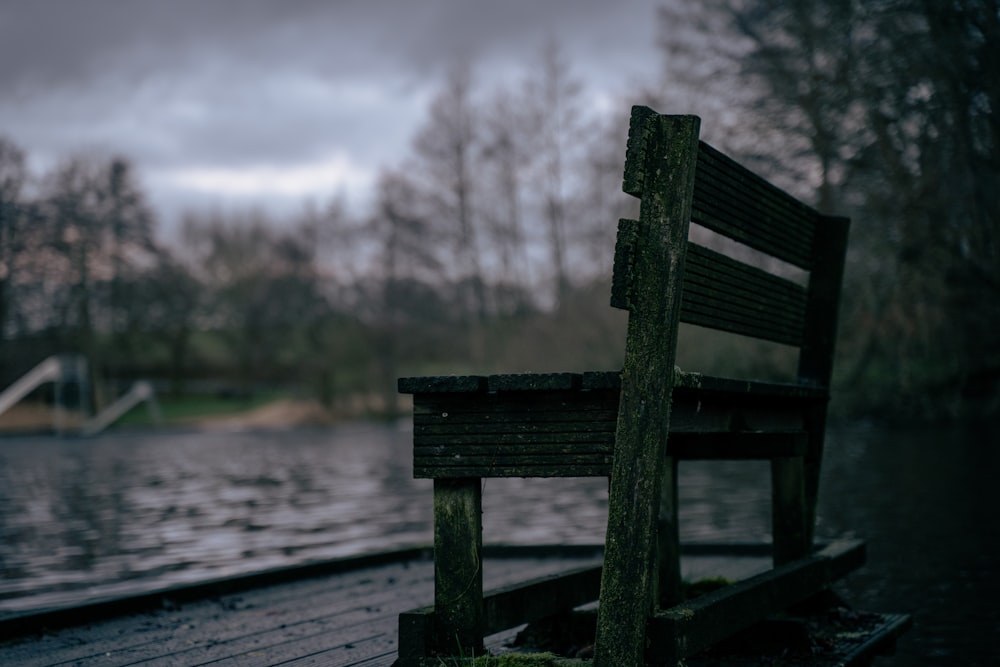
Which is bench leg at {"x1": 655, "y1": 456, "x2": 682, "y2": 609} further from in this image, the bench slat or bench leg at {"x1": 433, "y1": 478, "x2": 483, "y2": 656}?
bench leg at {"x1": 433, "y1": 478, "x2": 483, "y2": 656}

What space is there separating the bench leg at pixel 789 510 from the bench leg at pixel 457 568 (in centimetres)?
189

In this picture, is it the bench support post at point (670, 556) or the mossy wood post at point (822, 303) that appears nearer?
the bench support post at point (670, 556)

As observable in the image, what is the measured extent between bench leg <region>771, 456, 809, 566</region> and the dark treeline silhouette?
863 cm

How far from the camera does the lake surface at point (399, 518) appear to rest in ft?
25.1

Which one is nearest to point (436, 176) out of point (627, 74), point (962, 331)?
point (627, 74)

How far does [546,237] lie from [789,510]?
36385 millimetres

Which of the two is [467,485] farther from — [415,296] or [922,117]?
[415,296]

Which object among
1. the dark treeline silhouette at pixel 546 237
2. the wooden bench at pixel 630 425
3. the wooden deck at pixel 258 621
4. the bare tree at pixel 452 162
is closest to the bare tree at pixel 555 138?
the dark treeline silhouette at pixel 546 237

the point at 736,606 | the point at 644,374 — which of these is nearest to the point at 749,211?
the point at 644,374

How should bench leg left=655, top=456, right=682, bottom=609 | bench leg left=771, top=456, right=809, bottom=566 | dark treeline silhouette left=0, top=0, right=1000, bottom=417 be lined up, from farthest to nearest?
1. dark treeline silhouette left=0, top=0, right=1000, bottom=417
2. bench leg left=771, top=456, right=809, bottom=566
3. bench leg left=655, top=456, right=682, bottom=609

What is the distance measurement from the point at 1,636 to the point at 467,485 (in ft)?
8.34

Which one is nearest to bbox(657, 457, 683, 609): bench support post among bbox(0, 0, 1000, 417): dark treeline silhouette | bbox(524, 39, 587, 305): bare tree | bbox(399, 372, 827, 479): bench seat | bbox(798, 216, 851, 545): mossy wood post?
bbox(399, 372, 827, 479): bench seat

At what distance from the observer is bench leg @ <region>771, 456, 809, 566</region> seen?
15.7 feet

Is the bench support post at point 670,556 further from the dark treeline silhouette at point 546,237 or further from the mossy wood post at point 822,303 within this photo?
the dark treeline silhouette at point 546,237
